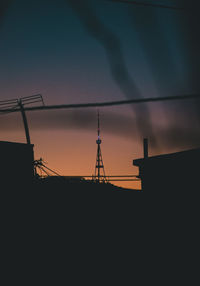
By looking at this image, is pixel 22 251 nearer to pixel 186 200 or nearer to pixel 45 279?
pixel 45 279

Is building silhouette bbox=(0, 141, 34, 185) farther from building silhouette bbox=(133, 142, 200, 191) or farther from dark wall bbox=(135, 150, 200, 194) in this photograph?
dark wall bbox=(135, 150, 200, 194)

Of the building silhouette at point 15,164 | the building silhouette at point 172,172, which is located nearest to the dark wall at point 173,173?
the building silhouette at point 172,172

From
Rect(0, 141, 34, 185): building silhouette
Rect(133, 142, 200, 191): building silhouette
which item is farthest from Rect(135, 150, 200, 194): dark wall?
Rect(0, 141, 34, 185): building silhouette

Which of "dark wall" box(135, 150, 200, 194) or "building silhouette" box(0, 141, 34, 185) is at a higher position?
"building silhouette" box(0, 141, 34, 185)

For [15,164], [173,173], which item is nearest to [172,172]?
[173,173]

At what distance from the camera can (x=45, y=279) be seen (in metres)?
5.27

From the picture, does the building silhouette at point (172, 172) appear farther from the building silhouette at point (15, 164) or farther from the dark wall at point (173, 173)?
the building silhouette at point (15, 164)

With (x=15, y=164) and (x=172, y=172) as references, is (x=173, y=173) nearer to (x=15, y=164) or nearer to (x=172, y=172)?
(x=172, y=172)

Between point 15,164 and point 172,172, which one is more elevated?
point 15,164

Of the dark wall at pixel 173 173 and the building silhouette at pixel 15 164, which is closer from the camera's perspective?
the dark wall at pixel 173 173

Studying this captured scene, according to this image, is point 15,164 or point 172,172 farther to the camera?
point 15,164

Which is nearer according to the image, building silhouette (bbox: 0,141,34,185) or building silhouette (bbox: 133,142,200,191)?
building silhouette (bbox: 133,142,200,191)

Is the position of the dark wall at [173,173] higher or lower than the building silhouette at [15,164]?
lower

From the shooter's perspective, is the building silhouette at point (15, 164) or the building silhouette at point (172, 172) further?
the building silhouette at point (15, 164)
